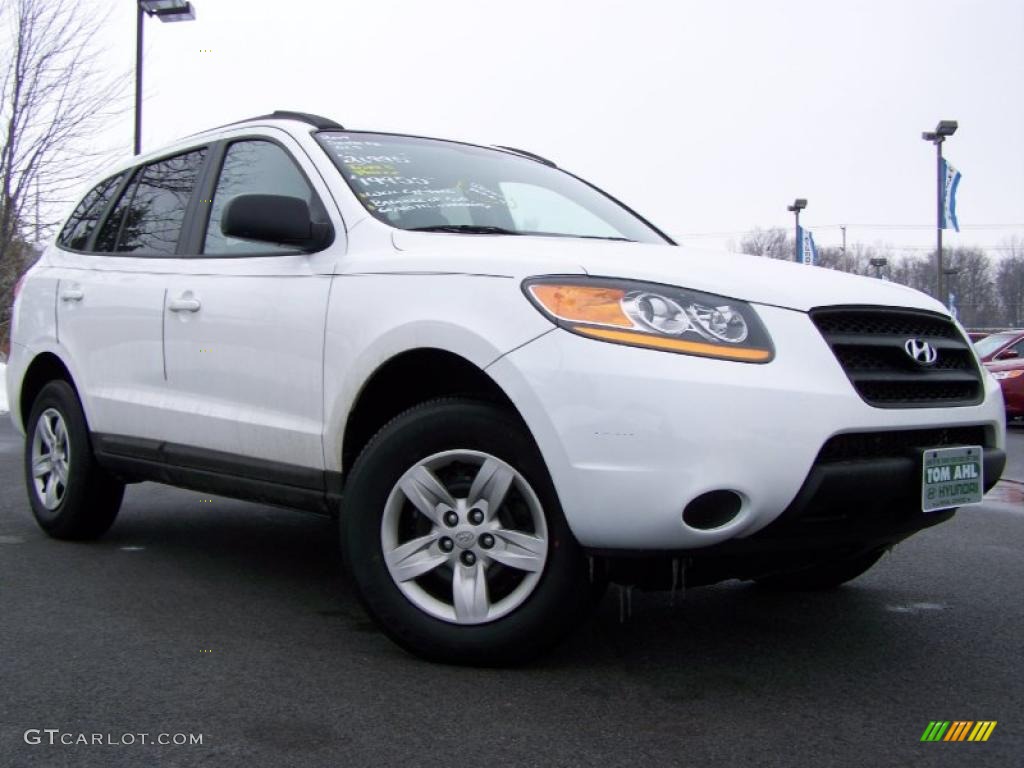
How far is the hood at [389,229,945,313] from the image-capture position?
3.09 metres

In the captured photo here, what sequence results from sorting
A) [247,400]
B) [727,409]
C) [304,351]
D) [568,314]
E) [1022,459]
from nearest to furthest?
1. [727,409]
2. [568,314]
3. [304,351]
4. [247,400]
5. [1022,459]

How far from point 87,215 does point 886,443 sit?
13.6ft

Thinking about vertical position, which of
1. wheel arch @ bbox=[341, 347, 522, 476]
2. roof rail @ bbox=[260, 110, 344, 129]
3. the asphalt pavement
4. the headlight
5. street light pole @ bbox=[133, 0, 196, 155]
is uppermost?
street light pole @ bbox=[133, 0, 196, 155]

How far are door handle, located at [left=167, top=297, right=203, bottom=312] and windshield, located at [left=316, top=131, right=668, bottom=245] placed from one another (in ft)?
2.57

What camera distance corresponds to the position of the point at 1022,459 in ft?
36.1

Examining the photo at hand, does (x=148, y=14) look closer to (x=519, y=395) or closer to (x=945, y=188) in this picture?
(x=519, y=395)

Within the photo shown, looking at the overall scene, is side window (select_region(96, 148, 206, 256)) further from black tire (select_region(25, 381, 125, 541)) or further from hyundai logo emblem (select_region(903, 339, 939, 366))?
hyundai logo emblem (select_region(903, 339, 939, 366))

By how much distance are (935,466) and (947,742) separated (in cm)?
81

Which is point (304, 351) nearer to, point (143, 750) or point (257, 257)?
point (257, 257)

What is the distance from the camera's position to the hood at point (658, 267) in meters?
3.09

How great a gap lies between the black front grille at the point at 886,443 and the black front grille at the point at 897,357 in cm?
8

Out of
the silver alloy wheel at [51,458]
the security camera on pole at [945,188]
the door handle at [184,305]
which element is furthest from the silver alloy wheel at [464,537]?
the security camera on pole at [945,188]

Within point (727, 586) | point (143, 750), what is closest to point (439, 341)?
point (143, 750)

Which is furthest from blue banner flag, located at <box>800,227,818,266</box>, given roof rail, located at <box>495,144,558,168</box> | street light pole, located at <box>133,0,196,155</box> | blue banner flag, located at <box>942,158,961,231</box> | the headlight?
the headlight
